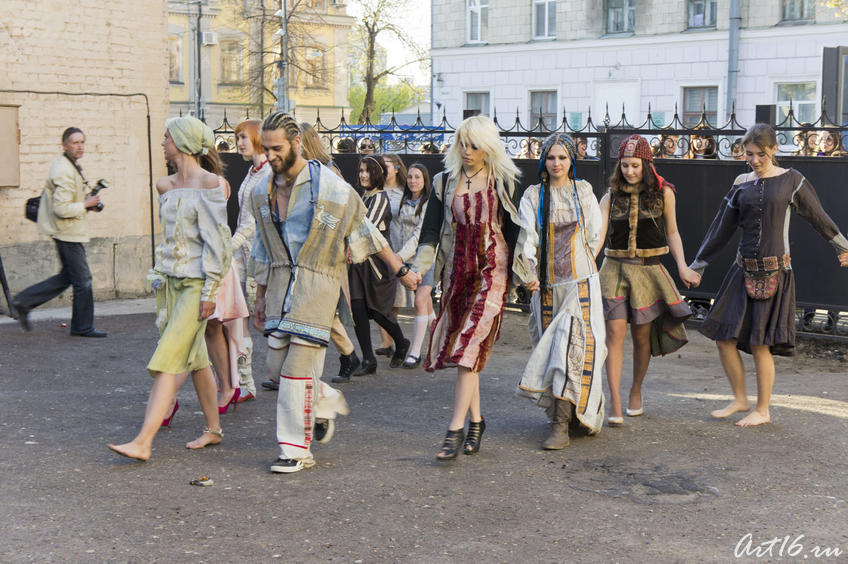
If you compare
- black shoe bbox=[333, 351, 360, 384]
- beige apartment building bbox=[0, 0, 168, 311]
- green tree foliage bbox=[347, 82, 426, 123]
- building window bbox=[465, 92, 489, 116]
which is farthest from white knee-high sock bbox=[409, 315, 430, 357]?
green tree foliage bbox=[347, 82, 426, 123]

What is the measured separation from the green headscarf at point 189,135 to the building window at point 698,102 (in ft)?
85.5

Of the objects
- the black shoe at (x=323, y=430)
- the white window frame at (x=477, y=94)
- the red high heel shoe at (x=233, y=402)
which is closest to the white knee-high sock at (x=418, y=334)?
the red high heel shoe at (x=233, y=402)

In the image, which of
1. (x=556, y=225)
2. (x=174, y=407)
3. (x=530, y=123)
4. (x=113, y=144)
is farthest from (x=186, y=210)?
(x=530, y=123)

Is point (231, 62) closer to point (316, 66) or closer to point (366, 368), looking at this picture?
point (316, 66)

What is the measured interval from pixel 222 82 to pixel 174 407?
55.3 metres

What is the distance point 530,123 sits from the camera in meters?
34.7

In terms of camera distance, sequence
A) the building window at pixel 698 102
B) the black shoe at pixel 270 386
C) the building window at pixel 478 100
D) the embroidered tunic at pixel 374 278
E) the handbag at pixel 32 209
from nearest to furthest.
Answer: the black shoe at pixel 270 386 → the embroidered tunic at pixel 374 278 → the handbag at pixel 32 209 → the building window at pixel 698 102 → the building window at pixel 478 100

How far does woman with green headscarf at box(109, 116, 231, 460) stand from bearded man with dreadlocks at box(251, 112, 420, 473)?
31cm

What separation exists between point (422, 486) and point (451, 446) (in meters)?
0.48

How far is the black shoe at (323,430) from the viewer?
6348 mm

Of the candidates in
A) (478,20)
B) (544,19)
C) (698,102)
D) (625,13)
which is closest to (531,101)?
(544,19)

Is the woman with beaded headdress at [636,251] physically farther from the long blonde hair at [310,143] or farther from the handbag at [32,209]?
the handbag at [32,209]

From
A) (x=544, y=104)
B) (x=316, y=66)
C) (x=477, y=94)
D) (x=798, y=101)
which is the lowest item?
(x=798, y=101)

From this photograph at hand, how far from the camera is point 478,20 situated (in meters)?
36.2
